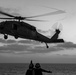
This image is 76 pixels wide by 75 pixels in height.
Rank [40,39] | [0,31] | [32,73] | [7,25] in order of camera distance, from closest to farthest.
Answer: [32,73] < [0,31] < [7,25] < [40,39]

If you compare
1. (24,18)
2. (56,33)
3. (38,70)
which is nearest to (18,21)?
(24,18)

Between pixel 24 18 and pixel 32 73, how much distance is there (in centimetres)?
1596

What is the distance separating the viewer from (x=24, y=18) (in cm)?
2411

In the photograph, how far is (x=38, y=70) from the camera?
29.5 ft

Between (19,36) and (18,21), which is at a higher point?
(18,21)

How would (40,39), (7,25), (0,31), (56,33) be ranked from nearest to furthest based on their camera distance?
(0,31), (7,25), (40,39), (56,33)

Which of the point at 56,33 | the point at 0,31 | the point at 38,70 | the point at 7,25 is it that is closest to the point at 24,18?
the point at 7,25

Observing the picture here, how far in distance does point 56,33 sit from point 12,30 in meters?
14.3

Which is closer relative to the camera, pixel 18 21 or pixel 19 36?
pixel 19 36

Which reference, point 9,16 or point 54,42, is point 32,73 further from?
point 54,42

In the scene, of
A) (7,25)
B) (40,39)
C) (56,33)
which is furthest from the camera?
(56,33)

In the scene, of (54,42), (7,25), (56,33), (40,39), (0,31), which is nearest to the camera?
(0,31)

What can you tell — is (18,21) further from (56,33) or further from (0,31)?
(56,33)

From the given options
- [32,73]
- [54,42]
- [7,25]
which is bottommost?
[32,73]
